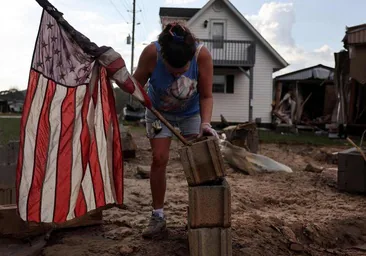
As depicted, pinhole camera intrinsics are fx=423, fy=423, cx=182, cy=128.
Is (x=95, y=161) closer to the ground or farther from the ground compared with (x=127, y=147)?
farther from the ground

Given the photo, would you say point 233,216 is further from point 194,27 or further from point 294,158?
point 194,27

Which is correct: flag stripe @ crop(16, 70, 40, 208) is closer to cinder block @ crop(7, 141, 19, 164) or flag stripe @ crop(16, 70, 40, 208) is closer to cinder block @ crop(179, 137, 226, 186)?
cinder block @ crop(179, 137, 226, 186)

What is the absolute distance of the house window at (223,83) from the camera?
2427 cm

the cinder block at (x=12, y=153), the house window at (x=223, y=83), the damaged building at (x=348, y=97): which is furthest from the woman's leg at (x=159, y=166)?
the house window at (x=223, y=83)

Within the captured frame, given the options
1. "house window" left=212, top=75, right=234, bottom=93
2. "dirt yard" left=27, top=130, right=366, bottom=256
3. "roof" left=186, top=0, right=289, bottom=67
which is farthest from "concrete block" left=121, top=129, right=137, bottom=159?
"roof" left=186, top=0, right=289, bottom=67

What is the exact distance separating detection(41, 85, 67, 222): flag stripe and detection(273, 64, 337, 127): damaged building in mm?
21392

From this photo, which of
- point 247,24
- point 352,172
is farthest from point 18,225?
point 247,24

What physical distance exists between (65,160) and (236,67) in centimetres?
2152

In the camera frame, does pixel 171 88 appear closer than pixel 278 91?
Yes

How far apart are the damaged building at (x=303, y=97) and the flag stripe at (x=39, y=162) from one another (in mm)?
21452

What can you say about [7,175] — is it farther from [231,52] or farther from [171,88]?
[231,52]

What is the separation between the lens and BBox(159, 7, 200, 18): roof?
2650 cm

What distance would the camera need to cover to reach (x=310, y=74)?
79.6ft

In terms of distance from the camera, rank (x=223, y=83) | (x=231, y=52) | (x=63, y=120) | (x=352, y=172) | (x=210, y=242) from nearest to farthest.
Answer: (x=210, y=242)
(x=63, y=120)
(x=352, y=172)
(x=231, y=52)
(x=223, y=83)
